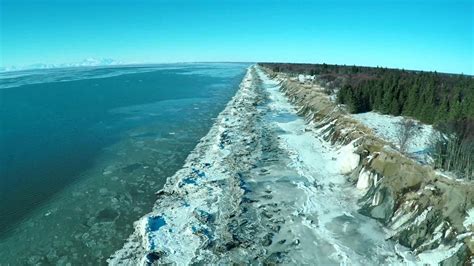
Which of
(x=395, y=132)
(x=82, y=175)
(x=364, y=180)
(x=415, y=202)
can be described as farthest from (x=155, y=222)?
(x=395, y=132)

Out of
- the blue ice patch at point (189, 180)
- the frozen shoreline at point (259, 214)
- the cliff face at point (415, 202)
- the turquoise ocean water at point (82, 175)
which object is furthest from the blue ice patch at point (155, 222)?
the cliff face at point (415, 202)

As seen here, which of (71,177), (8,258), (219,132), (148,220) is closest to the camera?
(8,258)

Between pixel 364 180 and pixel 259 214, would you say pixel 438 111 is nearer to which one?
pixel 364 180

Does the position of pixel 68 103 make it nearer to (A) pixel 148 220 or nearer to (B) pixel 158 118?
(B) pixel 158 118

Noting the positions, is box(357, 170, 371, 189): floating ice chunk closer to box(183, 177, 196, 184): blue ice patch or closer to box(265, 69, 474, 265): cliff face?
box(265, 69, 474, 265): cliff face

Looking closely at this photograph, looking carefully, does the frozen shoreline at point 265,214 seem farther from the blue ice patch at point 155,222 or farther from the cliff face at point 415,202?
the cliff face at point 415,202

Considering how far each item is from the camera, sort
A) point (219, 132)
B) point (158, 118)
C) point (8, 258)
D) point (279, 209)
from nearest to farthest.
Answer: point (8, 258) < point (279, 209) < point (219, 132) < point (158, 118)

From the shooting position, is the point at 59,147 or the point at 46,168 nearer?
the point at 46,168

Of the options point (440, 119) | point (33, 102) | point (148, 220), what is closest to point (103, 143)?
point (148, 220)

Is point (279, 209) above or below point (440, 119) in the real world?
below
